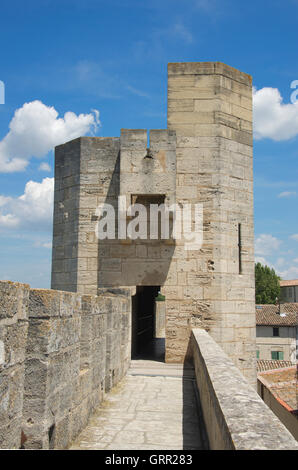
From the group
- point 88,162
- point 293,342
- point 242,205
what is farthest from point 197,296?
point 293,342

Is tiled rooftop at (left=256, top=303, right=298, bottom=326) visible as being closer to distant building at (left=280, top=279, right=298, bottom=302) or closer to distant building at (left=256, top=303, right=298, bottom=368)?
distant building at (left=256, top=303, right=298, bottom=368)

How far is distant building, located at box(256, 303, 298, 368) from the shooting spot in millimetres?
34375

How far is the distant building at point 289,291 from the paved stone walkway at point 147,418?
50253mm

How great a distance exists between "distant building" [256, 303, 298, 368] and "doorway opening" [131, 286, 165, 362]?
72.7 ft

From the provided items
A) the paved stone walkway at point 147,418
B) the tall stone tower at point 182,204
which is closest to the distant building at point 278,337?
the tall stone tower at point 182,204

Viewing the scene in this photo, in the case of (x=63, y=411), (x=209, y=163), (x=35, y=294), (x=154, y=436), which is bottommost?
(x=154, y=436)

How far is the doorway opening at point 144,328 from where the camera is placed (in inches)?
383

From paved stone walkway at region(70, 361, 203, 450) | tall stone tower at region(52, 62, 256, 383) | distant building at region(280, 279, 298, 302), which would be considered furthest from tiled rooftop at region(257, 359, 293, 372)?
Answer: distant building at region(280, 279, 298, 302)

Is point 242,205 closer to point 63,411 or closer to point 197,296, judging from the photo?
point 197,296

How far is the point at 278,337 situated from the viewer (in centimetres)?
3475

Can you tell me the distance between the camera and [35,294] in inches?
123

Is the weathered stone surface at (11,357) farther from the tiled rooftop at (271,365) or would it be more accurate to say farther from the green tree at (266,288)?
the green tree at (266,288)

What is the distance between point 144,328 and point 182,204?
5431 mm
